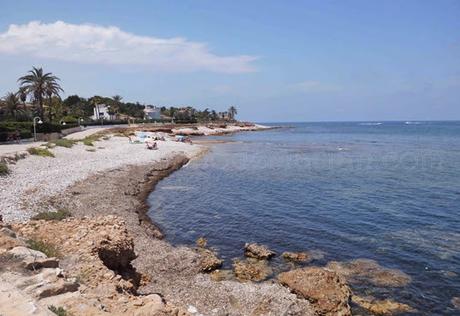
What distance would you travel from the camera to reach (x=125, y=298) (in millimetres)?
8680

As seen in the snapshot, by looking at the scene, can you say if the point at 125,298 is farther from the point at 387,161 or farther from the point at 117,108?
the point at 117,108

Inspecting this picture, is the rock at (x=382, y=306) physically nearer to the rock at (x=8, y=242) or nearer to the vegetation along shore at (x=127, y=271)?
the vegetation along shore at (x=127, y=271)

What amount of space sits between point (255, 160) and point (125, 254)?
4232 cm

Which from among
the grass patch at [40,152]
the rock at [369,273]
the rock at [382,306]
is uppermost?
the grass patch at [40,152]

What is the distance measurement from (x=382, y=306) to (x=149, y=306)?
7796mm

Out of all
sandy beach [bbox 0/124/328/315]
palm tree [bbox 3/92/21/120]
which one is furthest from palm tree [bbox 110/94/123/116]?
sandy beach [bbox 0/124/328/315]

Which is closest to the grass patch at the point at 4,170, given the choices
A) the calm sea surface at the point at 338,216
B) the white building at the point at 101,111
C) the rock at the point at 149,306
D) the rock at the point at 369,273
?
the calm sea surface at the point at 338,216

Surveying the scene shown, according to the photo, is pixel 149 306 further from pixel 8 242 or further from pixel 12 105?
pixel 12 105

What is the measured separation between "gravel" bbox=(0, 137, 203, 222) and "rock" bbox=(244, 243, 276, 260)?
935 centimetres

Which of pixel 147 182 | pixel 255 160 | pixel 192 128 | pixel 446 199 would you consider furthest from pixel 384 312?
pixel 192 128

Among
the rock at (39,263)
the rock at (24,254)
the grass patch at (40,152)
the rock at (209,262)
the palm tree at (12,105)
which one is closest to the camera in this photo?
the rock at (39,263)

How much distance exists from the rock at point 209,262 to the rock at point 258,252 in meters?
1.30

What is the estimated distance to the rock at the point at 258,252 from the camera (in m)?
16.4

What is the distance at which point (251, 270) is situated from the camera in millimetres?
15211
